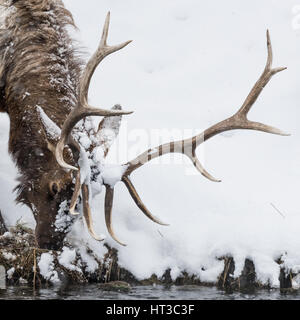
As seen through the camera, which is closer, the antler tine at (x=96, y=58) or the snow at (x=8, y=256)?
the antler tine at (x=96, y=58)

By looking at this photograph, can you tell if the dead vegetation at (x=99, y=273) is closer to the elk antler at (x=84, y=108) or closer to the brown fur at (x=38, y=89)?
the brown fur at (x=38, y=89)

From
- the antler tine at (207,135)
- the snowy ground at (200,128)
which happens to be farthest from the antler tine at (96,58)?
the snowy ground at (200,128)

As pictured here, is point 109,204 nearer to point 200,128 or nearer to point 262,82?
point 262,82

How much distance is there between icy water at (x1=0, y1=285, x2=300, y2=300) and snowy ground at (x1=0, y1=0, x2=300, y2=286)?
192mm

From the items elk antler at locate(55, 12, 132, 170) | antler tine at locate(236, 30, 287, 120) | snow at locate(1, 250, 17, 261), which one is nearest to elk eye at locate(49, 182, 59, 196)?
elk antler at locate(55, 12, 132, 170)

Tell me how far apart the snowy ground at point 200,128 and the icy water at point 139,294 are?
0.63 feet

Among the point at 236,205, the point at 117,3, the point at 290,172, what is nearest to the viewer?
the point at 236,205

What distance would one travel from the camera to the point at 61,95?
601 centimetres

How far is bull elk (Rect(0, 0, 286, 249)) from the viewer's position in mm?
5160

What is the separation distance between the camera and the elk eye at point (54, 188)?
17.6 feet

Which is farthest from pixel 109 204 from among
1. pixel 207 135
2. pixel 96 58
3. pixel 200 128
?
pixel 200 128
